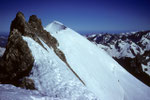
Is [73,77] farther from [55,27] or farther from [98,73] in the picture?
[55,27]

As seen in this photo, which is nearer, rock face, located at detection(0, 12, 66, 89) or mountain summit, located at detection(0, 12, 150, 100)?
mountain summit, located at detection(0, 12, 150, 100)

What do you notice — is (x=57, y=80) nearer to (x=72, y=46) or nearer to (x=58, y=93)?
(x=58, y=93)

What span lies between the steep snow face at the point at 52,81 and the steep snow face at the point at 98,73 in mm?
7950

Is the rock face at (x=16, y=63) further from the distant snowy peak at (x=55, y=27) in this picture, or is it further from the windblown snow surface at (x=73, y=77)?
the distant snowy peak at (x=55, y=27)

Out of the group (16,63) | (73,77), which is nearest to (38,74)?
(16,63)

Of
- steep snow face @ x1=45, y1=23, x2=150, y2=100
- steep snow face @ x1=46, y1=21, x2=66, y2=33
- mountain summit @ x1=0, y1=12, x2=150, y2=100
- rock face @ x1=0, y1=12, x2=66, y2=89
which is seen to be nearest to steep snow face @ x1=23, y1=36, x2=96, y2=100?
mountain summit @ x1=0, y1=12, x2=150, y2=100

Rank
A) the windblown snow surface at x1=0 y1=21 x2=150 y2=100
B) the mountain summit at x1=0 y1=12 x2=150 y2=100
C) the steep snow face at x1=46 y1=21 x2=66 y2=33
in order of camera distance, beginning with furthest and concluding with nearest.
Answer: the steep snow face at x1=46 y1=21 x2=66 y2=33 < the mountain summit at x1=0 y1=12 x2=150 y2=100 < the windblown snow surface at x1=0 y1=21 x2=150 y2=100

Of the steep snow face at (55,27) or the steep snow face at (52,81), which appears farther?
the steep snow face at (55,27)

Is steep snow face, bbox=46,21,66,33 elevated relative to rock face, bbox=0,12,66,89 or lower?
elevated

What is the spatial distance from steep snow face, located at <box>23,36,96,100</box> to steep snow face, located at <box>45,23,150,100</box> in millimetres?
7950

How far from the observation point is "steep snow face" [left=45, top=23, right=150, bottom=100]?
20.2 metres

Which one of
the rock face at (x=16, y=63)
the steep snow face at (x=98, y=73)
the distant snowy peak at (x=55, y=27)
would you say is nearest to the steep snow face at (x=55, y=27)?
the distant snowy peak at (x=55, y=27)

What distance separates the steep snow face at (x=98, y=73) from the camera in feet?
66.1

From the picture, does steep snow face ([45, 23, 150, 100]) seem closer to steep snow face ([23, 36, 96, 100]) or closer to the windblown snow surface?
the windblown snow surface
